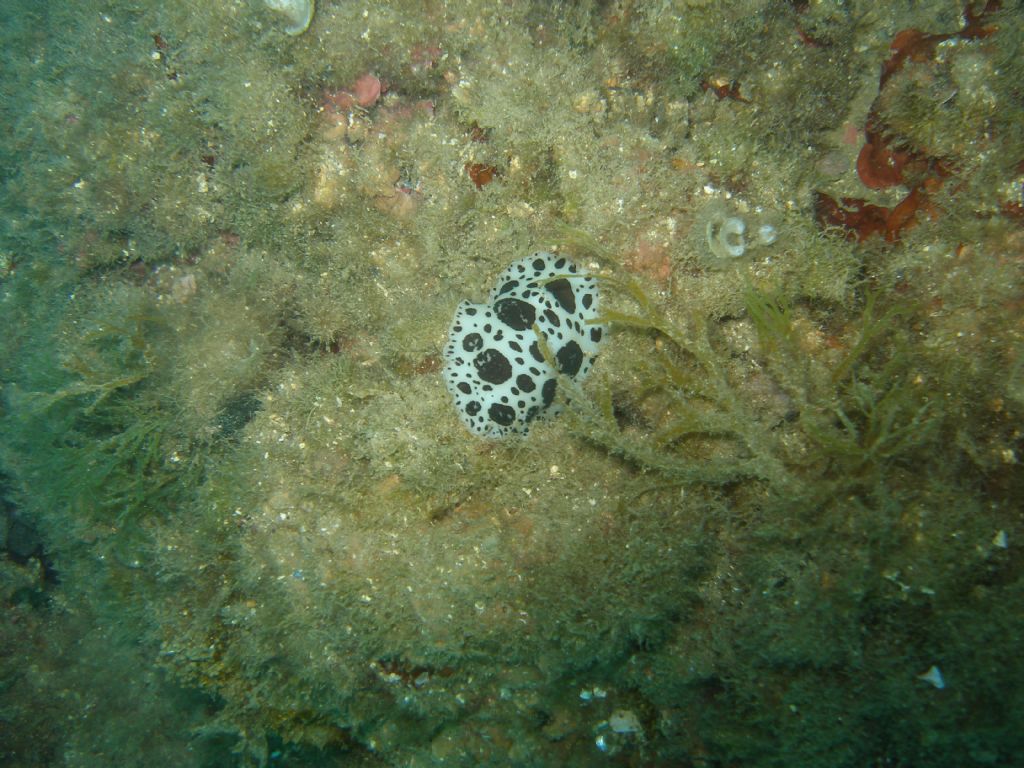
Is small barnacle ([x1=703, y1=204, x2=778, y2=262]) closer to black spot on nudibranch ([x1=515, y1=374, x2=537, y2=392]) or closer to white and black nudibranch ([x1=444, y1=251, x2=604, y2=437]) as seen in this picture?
white and black nudibranch ([x1=444, y1=251, x2=604, y2=437])

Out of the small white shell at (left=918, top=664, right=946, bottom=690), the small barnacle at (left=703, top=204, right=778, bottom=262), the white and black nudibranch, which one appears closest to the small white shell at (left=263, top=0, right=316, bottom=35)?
the white and black nudibranch

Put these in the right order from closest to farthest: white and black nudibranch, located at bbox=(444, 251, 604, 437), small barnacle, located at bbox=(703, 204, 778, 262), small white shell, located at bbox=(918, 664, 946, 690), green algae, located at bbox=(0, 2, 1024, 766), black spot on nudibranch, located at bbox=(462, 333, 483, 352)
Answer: small white shell, located at bbox=(918, 664, 946, 690)
green algae, located at bbox=(0, 2, 1024, 766)
small barnacle, located at bbox=(703, 204, 778, 262)
white and black nudibranch, located at bbox=(444, 251, 604, 437)
black spot on nudibranch, located at bbox=(462, 333, 483, 352)

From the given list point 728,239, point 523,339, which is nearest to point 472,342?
point 523,339

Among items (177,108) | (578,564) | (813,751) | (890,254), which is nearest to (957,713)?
(813,751)

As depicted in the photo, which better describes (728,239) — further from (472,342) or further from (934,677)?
(934,677)

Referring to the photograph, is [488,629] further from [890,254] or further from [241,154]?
[241,154]

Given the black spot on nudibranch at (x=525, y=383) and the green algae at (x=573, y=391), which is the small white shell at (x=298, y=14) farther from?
the black spot on nudibranch at (x=525, y=383)

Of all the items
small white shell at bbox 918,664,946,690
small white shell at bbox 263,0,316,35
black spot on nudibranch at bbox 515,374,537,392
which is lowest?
black spot on nudibranch at bbox 515,374,537,392
